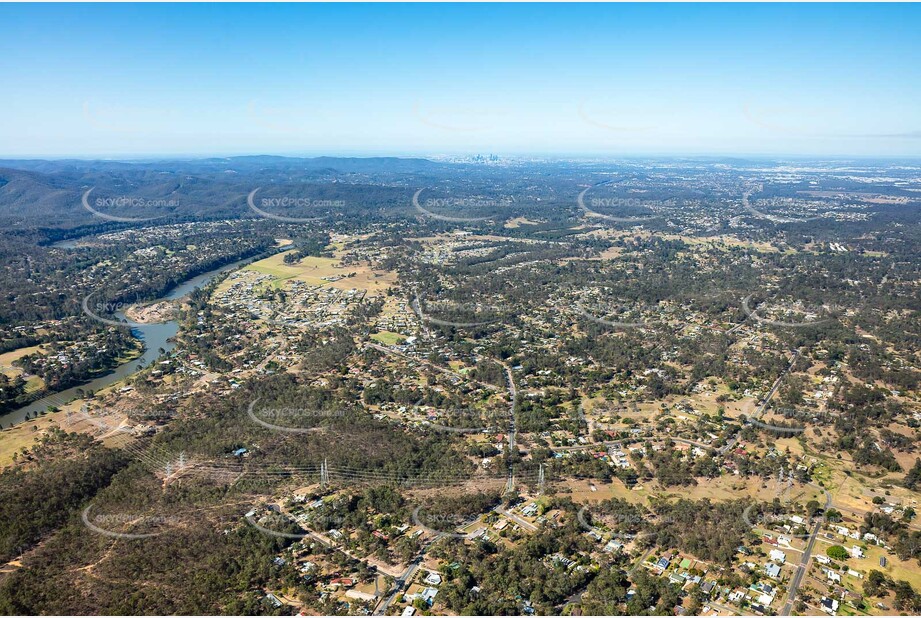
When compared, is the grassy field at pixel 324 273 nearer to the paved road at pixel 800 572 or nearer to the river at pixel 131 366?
the river at pixel 131 366

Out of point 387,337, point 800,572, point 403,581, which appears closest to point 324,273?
point 387,337

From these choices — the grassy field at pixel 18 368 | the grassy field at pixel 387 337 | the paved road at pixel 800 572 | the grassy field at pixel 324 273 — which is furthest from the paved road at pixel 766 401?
the grassy field at pixel 18 368

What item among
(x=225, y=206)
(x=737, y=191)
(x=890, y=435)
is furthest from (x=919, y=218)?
(x=225, y=206)

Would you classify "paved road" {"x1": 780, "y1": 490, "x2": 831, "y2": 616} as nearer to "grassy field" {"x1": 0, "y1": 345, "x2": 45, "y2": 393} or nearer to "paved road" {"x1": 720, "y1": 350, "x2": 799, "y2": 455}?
"paved road" {"x1": 720, "y1": 350, "x2": 799, "y2": 455}

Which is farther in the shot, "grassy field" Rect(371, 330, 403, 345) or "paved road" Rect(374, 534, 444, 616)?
"grassy field" Rect(371, 330, 403, 345)

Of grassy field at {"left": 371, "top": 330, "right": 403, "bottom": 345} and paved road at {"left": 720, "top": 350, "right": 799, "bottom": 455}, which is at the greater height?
grassy field at {"left": 371, "top": 330, "right": 403, "bottom": 345}

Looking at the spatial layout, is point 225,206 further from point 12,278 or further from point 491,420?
point 491,420

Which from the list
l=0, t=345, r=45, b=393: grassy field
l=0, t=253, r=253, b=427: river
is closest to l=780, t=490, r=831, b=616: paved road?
l=0, t=253, r=253, b=427: river

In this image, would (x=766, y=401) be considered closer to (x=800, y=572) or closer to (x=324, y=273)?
(x=800, y=572)
